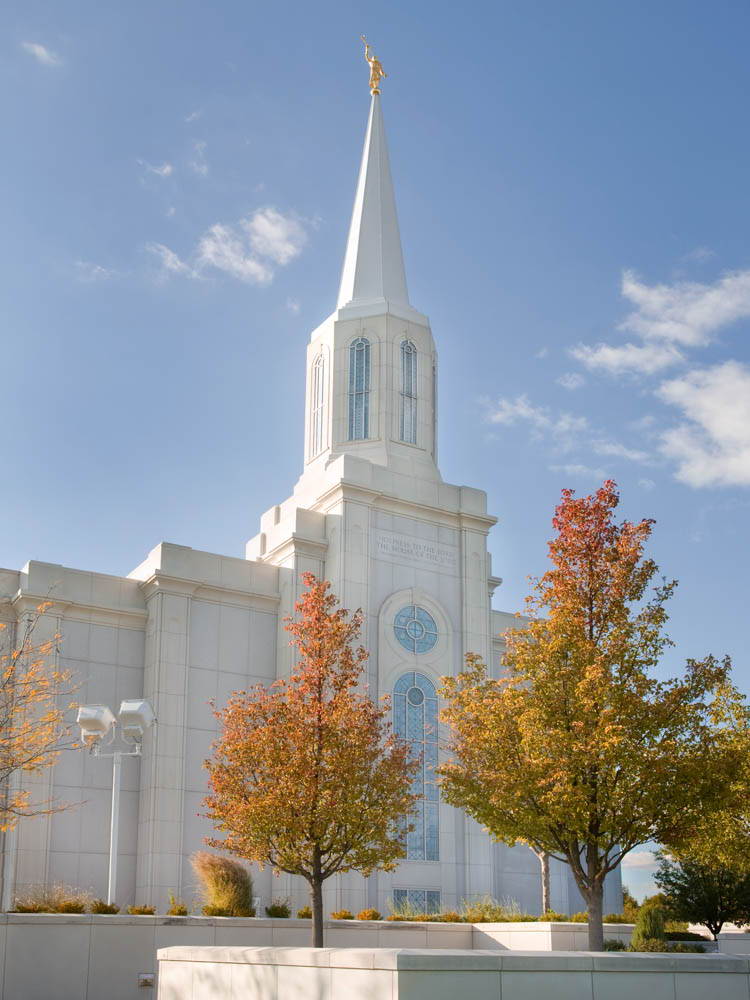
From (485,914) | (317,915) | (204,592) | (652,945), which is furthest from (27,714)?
(652,945)

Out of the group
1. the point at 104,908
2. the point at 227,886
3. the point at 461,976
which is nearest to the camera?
the point at 461,976

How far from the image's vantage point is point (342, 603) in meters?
35.3

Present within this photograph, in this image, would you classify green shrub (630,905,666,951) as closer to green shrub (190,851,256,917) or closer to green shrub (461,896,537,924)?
green shrub (461,896,537,924)

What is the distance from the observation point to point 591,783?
20188 mm

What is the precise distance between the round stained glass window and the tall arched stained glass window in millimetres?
929

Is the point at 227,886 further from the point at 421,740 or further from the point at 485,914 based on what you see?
the point at 421,740

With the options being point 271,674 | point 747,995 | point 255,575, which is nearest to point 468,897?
point 271,674

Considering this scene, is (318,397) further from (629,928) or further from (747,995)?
(747,995)

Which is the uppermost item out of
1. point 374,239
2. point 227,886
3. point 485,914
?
point 374,239

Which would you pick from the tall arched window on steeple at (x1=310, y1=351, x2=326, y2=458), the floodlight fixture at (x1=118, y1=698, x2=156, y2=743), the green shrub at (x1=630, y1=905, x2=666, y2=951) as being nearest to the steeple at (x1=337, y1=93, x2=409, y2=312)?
the tall arched window on steeple at (x1=310, y1=351, x2=326, y2=458)

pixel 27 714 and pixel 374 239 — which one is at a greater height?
pixel 374 239

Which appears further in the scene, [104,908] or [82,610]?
[82,610]

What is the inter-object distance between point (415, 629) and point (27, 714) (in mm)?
12493

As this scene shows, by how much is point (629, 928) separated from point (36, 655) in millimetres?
17032
